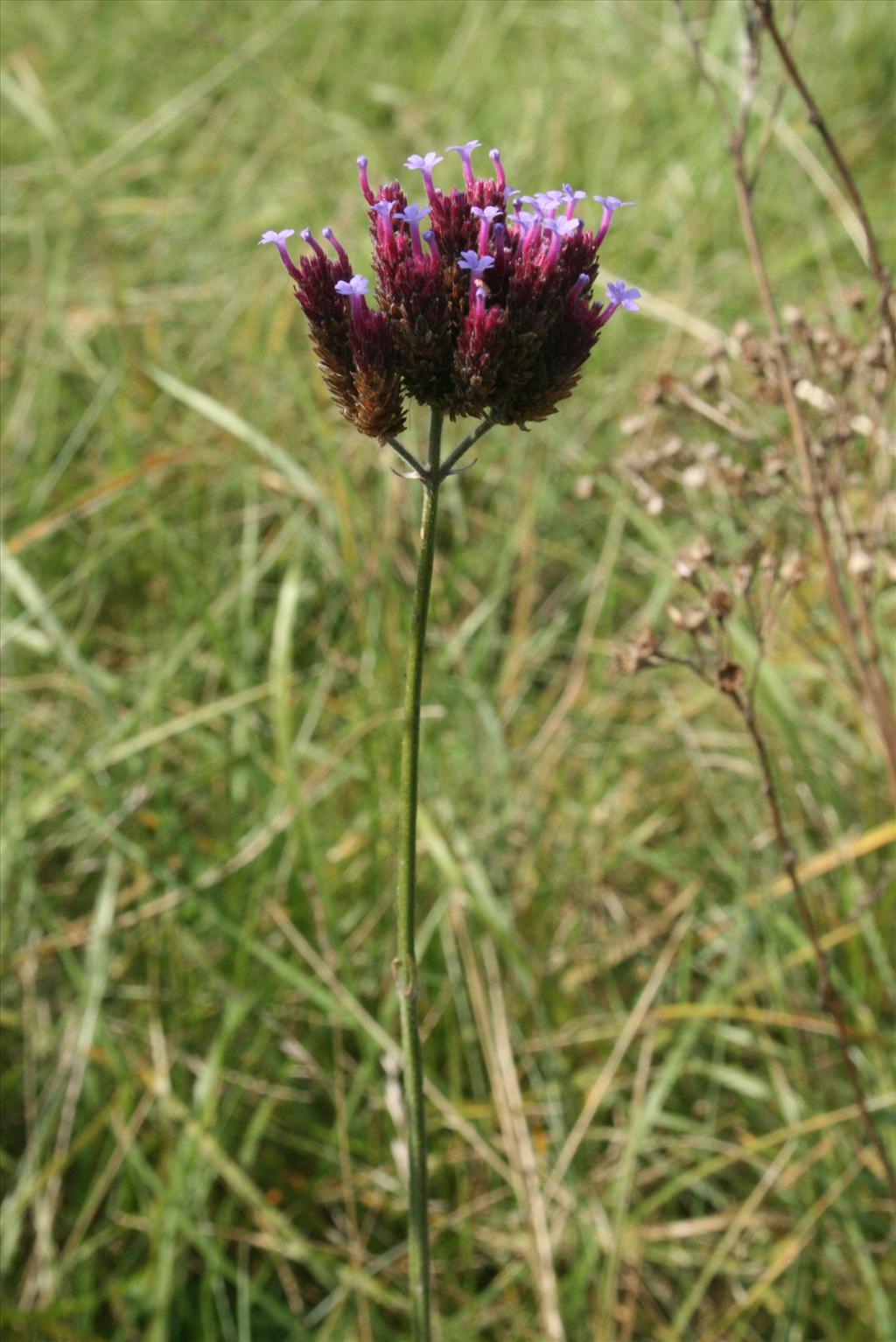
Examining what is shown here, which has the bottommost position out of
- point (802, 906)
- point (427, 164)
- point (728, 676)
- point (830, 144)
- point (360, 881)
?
point (360, 881)

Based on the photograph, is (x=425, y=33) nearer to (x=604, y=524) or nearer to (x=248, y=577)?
(x=604, y=524)

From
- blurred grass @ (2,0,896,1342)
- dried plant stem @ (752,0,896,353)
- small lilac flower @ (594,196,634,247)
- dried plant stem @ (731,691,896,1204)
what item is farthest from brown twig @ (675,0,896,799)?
small lilac flower @ (594,196,634,247)

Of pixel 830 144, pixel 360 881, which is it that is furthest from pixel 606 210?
pixel 360 881

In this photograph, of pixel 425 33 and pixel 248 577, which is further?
pixel 425 33

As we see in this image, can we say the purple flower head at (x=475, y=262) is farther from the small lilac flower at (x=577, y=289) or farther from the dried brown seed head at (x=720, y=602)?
the dried brown seed head at (x=720, y=602)

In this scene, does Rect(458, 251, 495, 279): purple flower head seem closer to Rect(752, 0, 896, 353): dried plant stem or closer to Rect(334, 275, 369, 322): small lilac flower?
Rect(334, 275, 369, 322): small lilac flower

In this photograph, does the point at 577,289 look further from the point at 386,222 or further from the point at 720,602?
the point at 720,602

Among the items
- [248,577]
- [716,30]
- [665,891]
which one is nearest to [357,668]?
[248,577]

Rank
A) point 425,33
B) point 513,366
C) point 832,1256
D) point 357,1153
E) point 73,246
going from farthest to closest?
1. point 425,33
2. point 73,246
3. point 357,1153
4. point 832,1256
5. point 513,366
